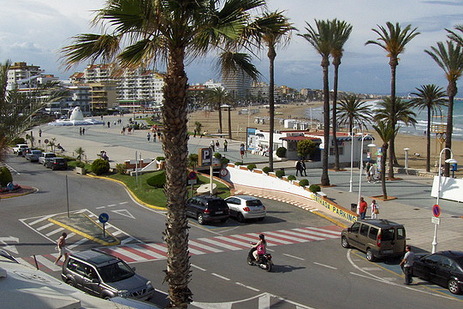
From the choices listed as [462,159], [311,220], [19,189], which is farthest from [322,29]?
[462,159]

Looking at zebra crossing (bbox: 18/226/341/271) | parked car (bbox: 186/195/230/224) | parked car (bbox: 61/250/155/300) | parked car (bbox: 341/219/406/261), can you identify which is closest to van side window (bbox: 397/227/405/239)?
parked car (bbox: 341/219/406/261)

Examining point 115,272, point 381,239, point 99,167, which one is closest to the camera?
point 115,272

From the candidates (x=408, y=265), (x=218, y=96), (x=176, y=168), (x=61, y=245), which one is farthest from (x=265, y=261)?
(x=218, y=96)

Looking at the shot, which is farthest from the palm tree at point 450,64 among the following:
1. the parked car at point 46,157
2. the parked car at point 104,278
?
the parked car at point 46,157

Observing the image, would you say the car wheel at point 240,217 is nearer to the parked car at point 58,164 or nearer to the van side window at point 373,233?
the van side window at point 373,233

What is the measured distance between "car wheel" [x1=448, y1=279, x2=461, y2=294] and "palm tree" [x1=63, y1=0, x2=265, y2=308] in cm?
1065

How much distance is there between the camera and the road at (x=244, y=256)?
14.4 m

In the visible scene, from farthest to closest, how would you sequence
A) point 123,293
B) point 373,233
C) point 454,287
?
point 373,233 < point 454,287 < point 123,293

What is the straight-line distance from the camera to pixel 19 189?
3397 cm

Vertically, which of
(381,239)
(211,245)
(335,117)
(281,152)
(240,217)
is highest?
(335,117)

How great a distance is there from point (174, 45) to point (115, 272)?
862cm

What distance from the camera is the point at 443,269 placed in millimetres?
15461

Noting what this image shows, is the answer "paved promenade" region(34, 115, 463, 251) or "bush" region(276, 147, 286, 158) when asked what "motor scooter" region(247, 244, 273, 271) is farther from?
"bush" region(276, 147, 286, 158)

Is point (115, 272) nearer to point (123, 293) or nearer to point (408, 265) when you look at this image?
point (123, 293)
